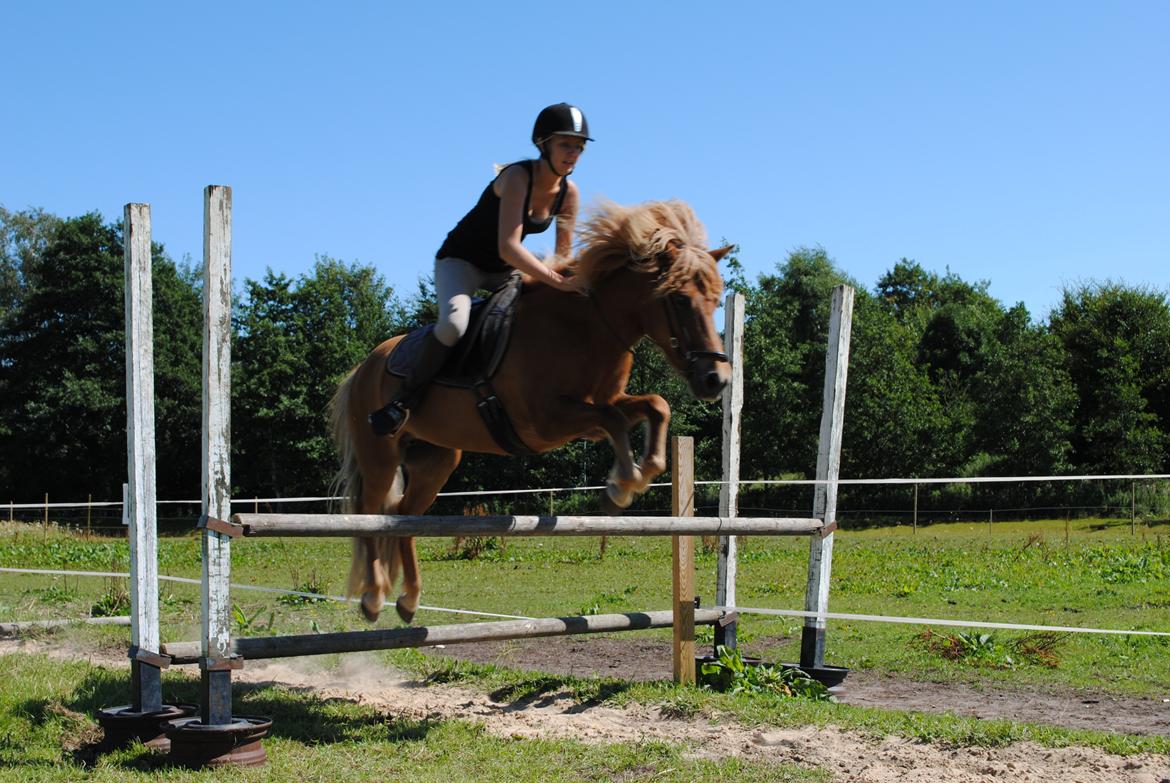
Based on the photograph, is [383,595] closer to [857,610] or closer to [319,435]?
[857,610]

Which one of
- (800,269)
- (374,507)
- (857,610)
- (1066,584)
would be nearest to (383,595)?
(374,507)

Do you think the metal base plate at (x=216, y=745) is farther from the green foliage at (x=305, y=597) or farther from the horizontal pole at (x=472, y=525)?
the green foliage at (x=305, y=597)

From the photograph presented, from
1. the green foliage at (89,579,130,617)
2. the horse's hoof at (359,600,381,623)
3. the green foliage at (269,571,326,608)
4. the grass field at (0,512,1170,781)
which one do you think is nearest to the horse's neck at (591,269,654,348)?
the grass field at (0,512,1170,781)

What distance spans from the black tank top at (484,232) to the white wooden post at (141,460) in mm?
1616

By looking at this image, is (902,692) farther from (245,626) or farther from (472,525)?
(245,626)

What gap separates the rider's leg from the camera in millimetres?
5551

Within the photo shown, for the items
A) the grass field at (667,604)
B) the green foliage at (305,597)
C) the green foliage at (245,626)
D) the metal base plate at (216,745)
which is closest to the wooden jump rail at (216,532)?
the metal base plate at (216,745)

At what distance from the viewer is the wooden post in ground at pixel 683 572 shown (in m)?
6.76

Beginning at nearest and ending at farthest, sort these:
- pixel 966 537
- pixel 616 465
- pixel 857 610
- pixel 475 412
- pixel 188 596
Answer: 1. pixel 616 465
2. pixel 475 412
3. pixel 857 610
4. pixel 188 596
5. pixel 966 537

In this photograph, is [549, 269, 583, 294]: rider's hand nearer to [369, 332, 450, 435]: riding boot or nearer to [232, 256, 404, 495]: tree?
[369, 332, 450, 435]: riding boot

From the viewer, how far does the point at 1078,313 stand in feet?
142

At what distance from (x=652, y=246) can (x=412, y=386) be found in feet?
5.03

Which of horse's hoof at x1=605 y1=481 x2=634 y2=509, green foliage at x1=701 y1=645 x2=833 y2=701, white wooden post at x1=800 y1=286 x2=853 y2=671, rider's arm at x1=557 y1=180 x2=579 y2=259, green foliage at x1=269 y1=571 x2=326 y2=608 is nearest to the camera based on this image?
horse's hoof at x1=605 y1=481 x2=634 y2=509

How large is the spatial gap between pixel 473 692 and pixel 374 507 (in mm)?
1331
